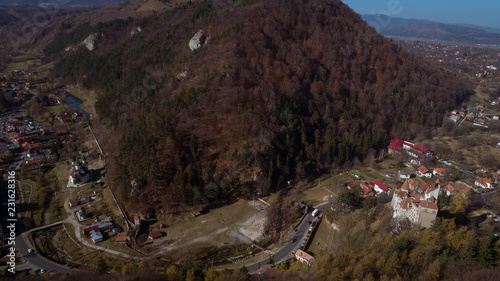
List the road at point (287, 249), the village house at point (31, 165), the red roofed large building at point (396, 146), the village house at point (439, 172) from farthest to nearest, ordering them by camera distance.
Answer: the red roofed large building at point (396, 146), the village house at point (31, 165), the village house at point (439, 172), the road at point (287, 249)

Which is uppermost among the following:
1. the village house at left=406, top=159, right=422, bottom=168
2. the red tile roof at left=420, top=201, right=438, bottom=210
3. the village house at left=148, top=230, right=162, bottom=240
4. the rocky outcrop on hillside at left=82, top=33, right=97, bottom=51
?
the rocky outcrop on hillside at left=82, top=33, right=97, bottom=51

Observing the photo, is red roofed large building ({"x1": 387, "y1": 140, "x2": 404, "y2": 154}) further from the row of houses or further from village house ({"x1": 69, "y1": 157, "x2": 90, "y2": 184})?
village house ({"x1": 69, "y1": 157, "x2": 90, "y2": 184})

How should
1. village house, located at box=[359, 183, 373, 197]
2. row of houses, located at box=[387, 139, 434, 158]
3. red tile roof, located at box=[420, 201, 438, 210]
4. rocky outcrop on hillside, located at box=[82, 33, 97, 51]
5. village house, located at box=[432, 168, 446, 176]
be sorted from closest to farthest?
1. red tile roof, located at box=[420, 201, 438, 210]
2. village house, located at box=[359, 183, 373, 197]
3. village house, located at box=[432, 168, 446, 176]
4. row of houses, located at box=[387, 139, 434, 158]
5. rocky outcrop on hillside, located at box=[82, 33, 97, 51]

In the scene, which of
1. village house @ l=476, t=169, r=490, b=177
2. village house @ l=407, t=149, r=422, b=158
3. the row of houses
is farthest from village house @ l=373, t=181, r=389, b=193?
village house @ l=476, t=169, r=490, b=177

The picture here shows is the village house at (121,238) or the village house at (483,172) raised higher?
the village house at (483,172)

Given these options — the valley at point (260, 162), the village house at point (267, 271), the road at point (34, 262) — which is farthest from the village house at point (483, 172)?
the road at point (34, 262)

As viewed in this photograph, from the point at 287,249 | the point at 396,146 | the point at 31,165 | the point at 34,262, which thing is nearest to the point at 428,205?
the point at 287,249

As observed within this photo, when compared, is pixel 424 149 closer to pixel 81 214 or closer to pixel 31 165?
pixel 81 214

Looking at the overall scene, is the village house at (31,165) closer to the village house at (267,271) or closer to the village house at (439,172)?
the village house at (267,271)
